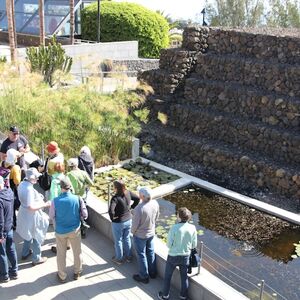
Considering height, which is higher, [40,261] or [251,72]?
[251,72]

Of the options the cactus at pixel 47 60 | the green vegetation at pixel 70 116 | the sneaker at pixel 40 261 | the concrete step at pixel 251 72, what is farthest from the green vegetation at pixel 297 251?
the cactus at pixel 47 60

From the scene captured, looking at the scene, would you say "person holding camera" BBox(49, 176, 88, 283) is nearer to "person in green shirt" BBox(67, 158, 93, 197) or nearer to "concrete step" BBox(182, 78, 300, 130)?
"person in green shirt" BBox(67, 158, 93, 197)

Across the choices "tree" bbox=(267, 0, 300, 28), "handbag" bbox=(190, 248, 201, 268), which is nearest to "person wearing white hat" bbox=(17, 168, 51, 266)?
"handbag" bbox=(190, 248, 201, 268)

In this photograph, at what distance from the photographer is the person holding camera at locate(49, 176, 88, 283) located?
5.57 m

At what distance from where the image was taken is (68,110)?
974cm

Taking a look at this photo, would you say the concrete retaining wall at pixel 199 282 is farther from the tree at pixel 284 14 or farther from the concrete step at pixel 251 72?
the tree at pixel 284 14

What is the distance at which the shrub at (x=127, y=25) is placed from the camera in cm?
2364

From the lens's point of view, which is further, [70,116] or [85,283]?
[70,116]

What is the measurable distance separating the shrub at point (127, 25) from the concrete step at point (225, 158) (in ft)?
37.5

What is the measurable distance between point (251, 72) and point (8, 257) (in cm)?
846

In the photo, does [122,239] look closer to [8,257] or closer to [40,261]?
[40,261]

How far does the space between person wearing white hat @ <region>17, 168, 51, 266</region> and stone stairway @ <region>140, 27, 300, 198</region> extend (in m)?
5.97

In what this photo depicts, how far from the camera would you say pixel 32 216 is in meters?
6.06

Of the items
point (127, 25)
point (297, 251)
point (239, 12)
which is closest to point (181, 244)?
point (297, 251)
